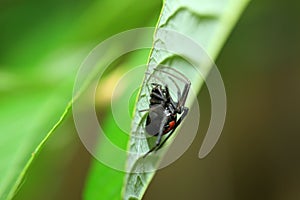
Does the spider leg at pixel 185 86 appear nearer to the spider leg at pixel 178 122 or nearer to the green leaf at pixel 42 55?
the spider leg at pixel 178 122

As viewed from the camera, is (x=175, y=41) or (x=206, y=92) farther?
(x=206, y=92)

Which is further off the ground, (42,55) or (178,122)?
(42,55)

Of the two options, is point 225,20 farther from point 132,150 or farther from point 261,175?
point 261,175

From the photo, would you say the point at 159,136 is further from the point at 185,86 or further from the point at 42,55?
the point at 42,55

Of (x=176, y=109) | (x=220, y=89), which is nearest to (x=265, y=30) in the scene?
(x=220, y=89)

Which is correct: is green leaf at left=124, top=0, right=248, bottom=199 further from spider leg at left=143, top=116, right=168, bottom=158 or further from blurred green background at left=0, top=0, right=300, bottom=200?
blurred green background at left=0, top=0, right=300, bottom=200

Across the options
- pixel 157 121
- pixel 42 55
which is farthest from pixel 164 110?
pixel 42 55
